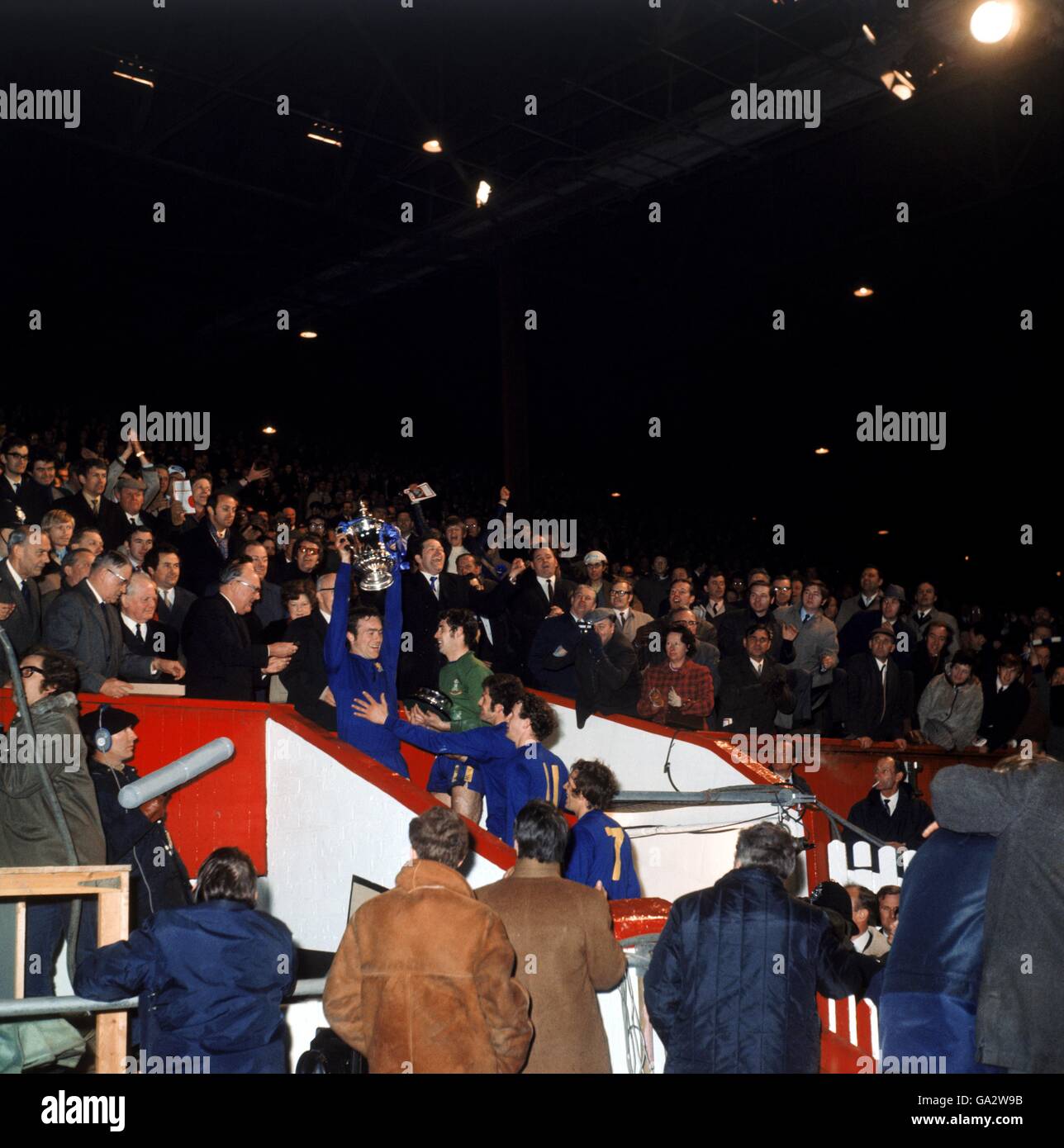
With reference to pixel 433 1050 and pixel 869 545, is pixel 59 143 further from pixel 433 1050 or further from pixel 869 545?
pixel 869 545

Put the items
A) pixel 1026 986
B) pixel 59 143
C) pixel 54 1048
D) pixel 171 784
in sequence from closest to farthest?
pixel 1026 986
pixel 54 1048
pixel 171 784
pixel 59 143

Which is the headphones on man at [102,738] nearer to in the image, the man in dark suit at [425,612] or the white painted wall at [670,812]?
the white painted wall at [670,812]

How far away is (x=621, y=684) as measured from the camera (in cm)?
1053

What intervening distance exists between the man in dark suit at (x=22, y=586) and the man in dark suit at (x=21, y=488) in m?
2.06

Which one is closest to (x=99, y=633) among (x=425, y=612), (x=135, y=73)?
(x=425, y=612)

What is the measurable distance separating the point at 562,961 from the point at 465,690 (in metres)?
3.55

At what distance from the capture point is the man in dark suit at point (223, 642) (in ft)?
26.7

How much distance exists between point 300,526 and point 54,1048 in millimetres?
10775

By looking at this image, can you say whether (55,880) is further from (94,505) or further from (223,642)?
(94,505)

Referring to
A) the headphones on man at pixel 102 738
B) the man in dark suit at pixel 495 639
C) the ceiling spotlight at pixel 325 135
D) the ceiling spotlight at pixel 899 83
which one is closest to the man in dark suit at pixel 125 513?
the man in dark suit at pixel 495 639

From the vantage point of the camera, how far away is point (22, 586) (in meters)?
8.12

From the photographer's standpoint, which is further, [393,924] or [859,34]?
[859,34]

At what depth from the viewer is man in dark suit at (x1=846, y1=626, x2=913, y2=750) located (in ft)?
39.4

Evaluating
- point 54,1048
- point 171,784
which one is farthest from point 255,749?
point 54,1048
